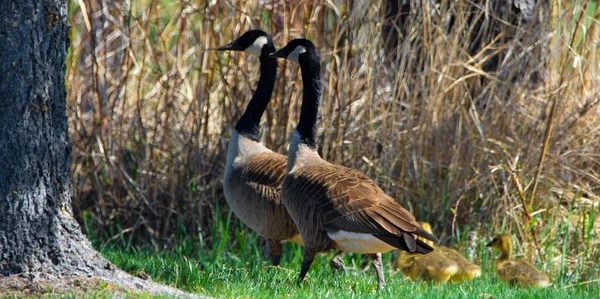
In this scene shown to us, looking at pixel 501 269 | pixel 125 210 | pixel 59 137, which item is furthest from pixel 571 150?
pixel 59 137

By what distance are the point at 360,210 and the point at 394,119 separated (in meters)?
2.15

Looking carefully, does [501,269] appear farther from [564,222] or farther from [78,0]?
[78,0]

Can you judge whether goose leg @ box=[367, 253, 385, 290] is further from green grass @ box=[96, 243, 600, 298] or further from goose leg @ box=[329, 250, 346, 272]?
goose leg @ box=[329, 250, 346, 272]

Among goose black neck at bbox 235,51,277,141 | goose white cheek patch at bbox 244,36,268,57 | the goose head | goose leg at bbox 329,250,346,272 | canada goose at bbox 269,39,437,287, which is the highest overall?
goose white cheek patch at bbox 244,36,268,57

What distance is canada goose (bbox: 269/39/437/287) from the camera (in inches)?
190

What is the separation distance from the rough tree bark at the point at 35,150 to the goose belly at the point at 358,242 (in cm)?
140

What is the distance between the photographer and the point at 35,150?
13.1ft

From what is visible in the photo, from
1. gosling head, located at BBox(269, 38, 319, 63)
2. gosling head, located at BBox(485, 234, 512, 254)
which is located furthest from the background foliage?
gosling head, located at BBox(269, 38, 319, 63)

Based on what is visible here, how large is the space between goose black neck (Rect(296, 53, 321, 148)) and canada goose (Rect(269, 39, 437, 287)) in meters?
0.03

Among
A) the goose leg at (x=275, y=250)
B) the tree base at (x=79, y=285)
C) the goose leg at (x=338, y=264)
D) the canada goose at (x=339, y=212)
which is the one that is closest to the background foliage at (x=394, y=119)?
the goose leg at (x=275, y=250)

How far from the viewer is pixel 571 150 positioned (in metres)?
7.01

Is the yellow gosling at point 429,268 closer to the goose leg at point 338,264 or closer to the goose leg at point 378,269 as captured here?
the goose leg at point 378,269

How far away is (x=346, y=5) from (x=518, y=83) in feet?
6.09

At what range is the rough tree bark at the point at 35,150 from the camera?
3885 millimetres
